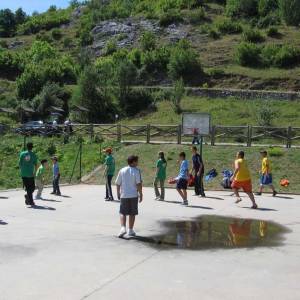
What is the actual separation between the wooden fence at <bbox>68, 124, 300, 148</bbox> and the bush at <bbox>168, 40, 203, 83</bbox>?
1225 inches

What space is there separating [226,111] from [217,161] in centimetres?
2503

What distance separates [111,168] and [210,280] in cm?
1081

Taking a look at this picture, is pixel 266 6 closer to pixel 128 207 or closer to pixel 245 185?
pixel 245 185

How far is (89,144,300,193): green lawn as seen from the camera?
23.8 meters

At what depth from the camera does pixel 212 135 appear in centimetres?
3033

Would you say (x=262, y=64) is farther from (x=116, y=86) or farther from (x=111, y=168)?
(x=111, y=168)

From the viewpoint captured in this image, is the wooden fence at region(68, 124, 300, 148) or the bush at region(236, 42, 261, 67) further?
the bush at region(236, 42, 261, 67)

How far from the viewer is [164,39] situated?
85125 millimetres

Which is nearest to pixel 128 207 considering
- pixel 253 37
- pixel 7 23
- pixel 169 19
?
pixel 253 37

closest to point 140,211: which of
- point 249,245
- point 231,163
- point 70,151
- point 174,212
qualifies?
point 174,212

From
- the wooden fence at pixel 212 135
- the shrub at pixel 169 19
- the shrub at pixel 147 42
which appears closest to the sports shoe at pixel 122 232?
the wooden fence at pixel 212 135

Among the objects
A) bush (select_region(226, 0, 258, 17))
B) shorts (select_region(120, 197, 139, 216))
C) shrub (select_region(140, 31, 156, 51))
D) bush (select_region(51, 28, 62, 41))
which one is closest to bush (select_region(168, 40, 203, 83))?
shrub (select_region(140, 31, 156, 51))

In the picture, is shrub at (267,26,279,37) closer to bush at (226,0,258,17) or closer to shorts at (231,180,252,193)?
bush at (226,0,258,17)

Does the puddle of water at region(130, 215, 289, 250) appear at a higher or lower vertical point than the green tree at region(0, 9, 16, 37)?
lower
